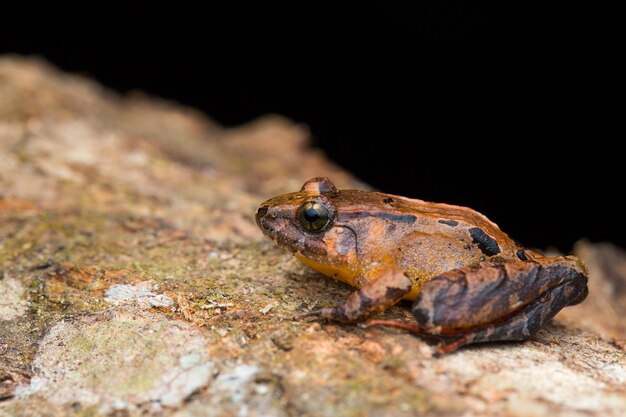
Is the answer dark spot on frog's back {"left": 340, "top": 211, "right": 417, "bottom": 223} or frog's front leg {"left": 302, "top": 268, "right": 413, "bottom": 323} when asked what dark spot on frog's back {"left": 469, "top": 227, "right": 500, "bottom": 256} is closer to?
dark spot on frog's back {"left": 340, "top": 211, "right": 417, "bottom": 223}

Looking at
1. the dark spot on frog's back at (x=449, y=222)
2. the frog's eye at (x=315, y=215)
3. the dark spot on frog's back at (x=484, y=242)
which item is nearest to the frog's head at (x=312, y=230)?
the frog's eye at (x=315, y=215)

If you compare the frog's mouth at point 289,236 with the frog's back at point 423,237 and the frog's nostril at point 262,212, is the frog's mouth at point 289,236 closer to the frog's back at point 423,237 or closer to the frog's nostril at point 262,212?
the frog's nostril at point 262,212

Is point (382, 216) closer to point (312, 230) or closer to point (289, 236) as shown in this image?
point (312, 230)

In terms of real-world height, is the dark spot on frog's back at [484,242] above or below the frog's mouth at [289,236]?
above

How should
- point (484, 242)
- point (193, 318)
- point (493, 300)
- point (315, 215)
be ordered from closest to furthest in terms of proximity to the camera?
1. point (493, 300)
2. point (193, 318)
3. point (484, 242)
4. point (315, 215)

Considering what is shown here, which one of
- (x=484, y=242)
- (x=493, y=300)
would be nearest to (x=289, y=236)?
(x=484, y=242)

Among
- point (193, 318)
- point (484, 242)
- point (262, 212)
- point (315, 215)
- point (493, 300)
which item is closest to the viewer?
point (493, 300)
